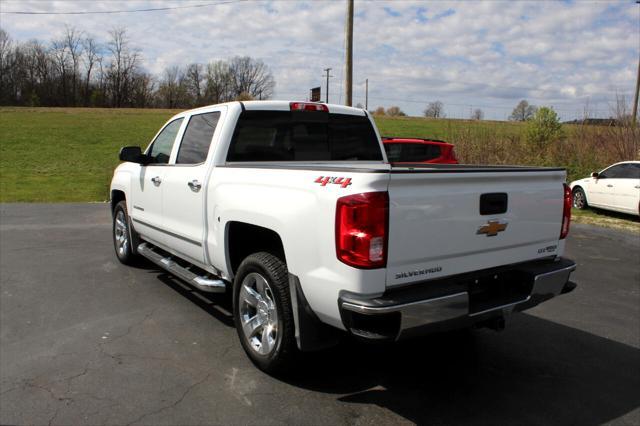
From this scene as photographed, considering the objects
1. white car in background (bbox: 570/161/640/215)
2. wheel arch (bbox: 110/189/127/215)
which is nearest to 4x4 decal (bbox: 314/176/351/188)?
wheel arch (bbox: 110/189/127/215)

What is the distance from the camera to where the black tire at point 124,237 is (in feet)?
20.5

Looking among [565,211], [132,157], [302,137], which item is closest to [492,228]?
[565,211]

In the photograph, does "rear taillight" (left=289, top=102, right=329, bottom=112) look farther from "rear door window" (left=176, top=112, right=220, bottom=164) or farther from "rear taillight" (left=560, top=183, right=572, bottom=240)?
"rear taillight" (left=560, top=183, right=572, bottom=240)

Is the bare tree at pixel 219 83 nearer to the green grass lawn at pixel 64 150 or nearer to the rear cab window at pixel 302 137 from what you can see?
the green grass lawn at pixel 64 150

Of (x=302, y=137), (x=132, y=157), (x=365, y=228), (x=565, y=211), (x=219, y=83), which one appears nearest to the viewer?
(x=365, y=228)

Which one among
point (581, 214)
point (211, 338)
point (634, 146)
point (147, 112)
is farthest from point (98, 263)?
point (147, 112)

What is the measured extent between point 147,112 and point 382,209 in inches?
2889

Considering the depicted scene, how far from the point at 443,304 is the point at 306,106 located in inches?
101

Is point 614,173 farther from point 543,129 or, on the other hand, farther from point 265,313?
point 265,313

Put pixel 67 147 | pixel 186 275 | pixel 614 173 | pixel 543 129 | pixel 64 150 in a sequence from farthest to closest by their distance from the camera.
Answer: pixel 67 147
pixel 64 150
pixel 543 129
pixel 614 173
pixel 186 275

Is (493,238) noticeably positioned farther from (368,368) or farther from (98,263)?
(98,263)

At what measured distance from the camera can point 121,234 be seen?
6.73m

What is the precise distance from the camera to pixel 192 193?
14.6 ft

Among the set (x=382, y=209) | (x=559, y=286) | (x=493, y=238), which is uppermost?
(x=382, y=209)
